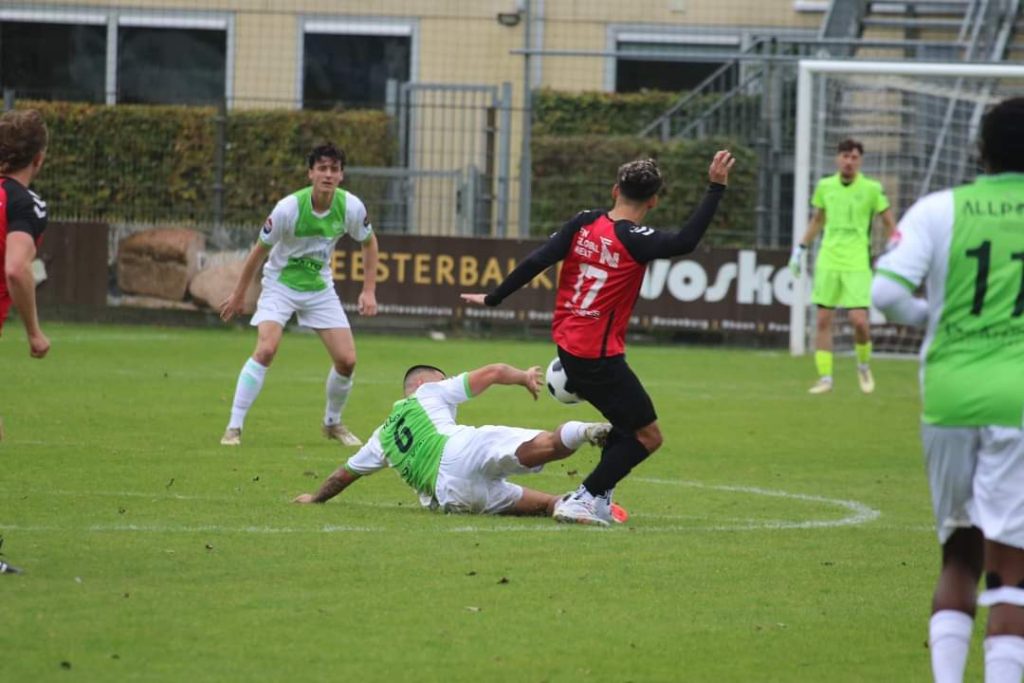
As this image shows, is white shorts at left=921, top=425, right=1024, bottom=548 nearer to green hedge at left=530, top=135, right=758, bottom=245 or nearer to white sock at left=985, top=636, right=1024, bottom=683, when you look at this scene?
white sock at left=985, top=636, right=1024, bottom=683

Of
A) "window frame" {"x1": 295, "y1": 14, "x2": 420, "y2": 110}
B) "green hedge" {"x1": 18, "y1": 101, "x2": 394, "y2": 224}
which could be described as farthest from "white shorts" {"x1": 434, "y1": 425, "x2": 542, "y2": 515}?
"window frame" {"x1": 295, "y1": 14, "x2": 420, "y2": 110}

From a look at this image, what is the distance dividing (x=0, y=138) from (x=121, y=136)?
719 inches

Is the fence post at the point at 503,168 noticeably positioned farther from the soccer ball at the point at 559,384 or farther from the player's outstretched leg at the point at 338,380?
the soccer ball at the point at 559,384

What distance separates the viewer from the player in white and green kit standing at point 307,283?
42.0 ft

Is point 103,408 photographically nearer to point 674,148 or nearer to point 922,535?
point 922,535

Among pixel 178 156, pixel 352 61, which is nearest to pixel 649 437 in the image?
pixel 178 156

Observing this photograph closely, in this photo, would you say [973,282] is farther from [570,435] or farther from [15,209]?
[15,209]

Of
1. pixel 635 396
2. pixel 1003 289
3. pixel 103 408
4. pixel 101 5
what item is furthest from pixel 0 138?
pixel 101 5

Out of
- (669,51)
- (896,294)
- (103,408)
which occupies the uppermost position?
(669,51)

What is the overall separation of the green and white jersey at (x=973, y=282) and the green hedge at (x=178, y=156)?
19.7m

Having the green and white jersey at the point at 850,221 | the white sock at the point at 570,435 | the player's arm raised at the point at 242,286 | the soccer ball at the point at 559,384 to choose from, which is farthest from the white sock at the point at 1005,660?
the green and white jersey at the point at 850,221

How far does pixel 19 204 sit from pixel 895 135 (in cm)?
1738

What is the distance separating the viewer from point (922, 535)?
31.4 ft

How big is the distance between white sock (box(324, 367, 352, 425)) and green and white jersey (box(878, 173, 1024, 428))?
25.9ft
